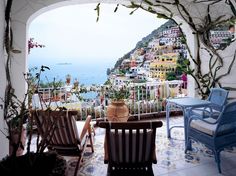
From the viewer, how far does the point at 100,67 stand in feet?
17.4

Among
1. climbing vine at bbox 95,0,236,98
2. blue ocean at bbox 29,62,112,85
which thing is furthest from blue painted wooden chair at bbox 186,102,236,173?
blue ocean at bbox 29,62,112,85

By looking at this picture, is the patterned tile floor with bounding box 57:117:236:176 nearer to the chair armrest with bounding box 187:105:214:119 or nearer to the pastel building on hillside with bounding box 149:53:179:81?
the chair armrest with bounding box 187:105:214:119

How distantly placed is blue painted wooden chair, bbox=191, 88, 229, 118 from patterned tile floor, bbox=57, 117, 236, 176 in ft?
1.85

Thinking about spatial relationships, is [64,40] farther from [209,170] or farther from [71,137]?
A: [209,170]

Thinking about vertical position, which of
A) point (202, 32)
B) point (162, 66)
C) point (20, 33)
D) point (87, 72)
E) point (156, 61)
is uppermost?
point (202, 32)

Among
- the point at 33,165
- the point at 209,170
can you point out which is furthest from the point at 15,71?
the point at 209,170

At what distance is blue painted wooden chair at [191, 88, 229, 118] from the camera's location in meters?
3.89

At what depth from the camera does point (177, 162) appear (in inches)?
132

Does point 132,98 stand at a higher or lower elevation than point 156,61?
lower

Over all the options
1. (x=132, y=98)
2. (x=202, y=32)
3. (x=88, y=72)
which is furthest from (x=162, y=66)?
(x=88, y=72)

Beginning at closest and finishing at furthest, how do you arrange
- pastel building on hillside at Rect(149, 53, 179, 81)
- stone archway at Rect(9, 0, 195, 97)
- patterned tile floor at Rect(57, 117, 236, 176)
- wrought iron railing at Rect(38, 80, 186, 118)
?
1. patterned tile floor at Rect(57, 117, 236, 176)
2. stone archway at Rect(9, 0, 195, 97)
3. wrought iron railing at Rect(38, 80, 186, 118)
4. pastel building on hillside at Rect(149, 53, 179, 81)

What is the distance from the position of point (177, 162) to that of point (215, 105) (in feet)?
4.27

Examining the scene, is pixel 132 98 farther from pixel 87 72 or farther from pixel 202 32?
pixel 202 32

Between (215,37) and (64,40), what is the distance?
3171 mm
